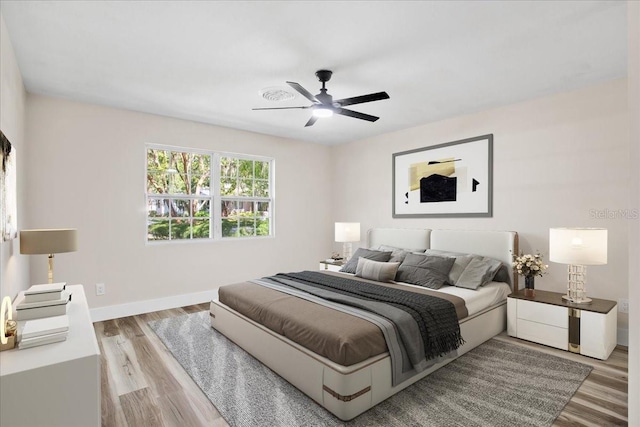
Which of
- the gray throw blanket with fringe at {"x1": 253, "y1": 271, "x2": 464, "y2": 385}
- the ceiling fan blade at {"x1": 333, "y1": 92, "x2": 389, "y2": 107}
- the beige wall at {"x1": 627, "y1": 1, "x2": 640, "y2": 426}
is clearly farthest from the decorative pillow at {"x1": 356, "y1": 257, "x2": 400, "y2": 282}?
the beige wall at {"x1": 627, "y1": 1, "x2": 640, "y2": 426}

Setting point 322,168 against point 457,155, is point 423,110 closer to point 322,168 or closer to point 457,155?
point 457,155

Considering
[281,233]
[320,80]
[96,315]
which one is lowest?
[96,315]

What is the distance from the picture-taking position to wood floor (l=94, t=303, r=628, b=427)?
209 cm

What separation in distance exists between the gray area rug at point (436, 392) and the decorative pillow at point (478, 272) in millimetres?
636

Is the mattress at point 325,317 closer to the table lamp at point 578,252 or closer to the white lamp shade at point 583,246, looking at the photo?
the table lamp at point 578,252

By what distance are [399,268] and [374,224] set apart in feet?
5.59

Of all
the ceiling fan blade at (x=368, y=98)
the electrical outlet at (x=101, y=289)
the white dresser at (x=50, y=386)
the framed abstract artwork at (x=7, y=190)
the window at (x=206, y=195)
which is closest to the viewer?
the white dresser at (x=50, y=386)

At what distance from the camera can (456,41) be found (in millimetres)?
2506

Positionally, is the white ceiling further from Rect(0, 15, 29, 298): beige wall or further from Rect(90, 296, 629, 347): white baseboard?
Rect(90, 296, 629, 347): white baseboard

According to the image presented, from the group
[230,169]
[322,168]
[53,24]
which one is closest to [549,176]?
[322,168]

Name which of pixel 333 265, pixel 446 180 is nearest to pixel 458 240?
pixel 446 180

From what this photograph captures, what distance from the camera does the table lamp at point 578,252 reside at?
2.93m

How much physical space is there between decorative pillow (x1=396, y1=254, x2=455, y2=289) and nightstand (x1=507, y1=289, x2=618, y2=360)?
70cm

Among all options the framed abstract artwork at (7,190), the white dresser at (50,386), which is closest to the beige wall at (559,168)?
the white dresser at (50,386)
